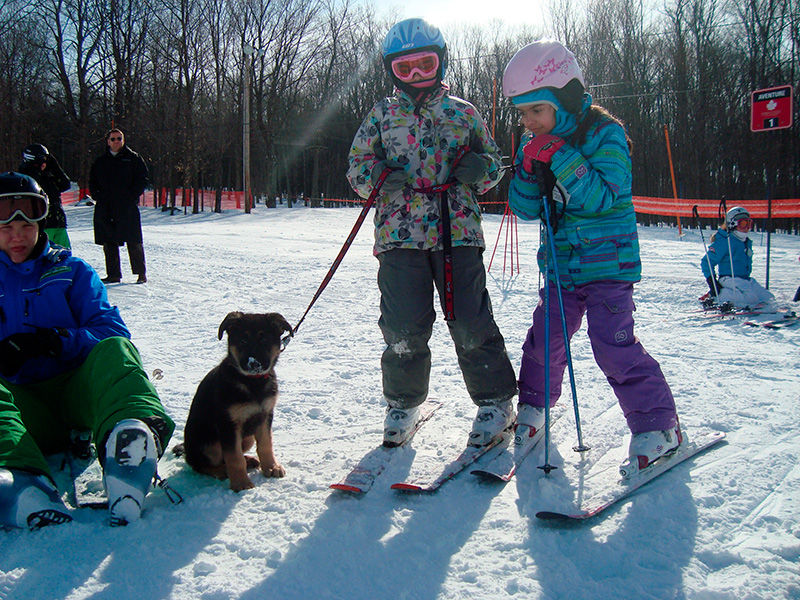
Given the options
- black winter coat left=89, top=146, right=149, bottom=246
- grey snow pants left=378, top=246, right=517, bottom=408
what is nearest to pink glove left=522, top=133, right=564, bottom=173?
grey snow pants left=378, top=246, right=517, bottom=408

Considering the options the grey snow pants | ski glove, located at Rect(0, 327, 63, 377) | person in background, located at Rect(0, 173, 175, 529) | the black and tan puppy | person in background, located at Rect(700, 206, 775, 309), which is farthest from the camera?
person in background, located at Rect(700, 206, 775, 309)

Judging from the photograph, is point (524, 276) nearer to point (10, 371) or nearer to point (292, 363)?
point (292, 363)

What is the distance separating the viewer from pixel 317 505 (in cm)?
236

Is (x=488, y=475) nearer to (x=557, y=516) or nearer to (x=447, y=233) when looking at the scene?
(x=557, y=516)

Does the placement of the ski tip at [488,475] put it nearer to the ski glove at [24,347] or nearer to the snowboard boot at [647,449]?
the snowboard boot at [647,449]

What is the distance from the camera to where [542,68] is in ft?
8.21

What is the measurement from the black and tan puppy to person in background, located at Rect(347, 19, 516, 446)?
65 cm

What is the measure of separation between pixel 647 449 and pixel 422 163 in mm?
1742

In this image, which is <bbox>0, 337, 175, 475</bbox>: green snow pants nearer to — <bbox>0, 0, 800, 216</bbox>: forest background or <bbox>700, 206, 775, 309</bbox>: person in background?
<bbox>700, 206, 775, 309</bbox>: person in background

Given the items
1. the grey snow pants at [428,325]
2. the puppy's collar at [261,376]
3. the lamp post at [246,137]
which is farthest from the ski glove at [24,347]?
the lamp post at [246,137]

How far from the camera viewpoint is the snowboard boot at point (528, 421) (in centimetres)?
288

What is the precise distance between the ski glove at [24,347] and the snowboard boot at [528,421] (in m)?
2.21

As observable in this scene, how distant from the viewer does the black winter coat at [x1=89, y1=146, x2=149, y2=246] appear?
7.36m

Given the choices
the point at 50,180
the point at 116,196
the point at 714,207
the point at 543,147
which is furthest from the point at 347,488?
the point at 714,207
